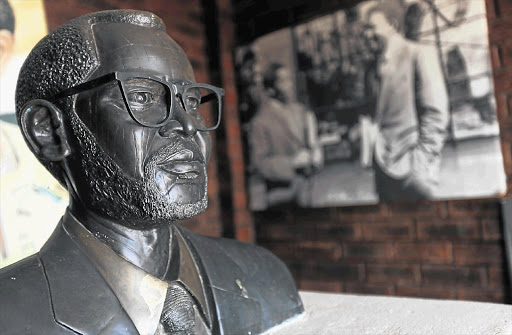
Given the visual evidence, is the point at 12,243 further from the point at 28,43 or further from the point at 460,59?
the point at 460,59

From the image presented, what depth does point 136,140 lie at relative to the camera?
0.97m

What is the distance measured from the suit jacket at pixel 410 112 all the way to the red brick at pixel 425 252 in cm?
34

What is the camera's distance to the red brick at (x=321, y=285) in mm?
2764

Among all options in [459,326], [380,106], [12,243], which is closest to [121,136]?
[459,326]

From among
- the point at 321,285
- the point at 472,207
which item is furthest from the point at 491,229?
the point at 321,285

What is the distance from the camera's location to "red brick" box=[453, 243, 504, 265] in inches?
87.4

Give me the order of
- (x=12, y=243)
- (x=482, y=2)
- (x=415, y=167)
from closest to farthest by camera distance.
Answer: (x=12, y=243), (x=482, y=2), (x=415, y=167)

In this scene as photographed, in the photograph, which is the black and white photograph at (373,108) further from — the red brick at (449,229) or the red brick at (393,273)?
the red brick at (393,273)

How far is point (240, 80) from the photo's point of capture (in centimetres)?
303

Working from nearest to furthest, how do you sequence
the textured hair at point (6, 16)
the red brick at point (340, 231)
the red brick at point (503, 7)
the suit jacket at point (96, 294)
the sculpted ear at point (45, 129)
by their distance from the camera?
the suit jacket at point (96, 294) → the sculpted ear at point (45, 129) → the textured hair at point (6, 16) → the red brick at point (503, 7) → the red brick at point (340, 231)

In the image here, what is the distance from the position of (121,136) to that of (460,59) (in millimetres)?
1822

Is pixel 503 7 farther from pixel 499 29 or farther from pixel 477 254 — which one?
pixel 477 254

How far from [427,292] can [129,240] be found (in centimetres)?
188

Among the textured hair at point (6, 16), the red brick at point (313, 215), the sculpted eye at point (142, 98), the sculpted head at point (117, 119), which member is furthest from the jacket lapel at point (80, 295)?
the red brick at point (313, 215)
